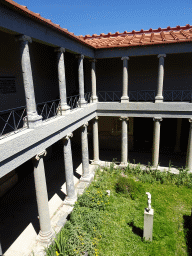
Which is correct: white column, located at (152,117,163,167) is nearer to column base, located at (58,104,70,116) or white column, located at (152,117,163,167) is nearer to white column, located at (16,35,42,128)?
column base, located at (58,104,70,116)

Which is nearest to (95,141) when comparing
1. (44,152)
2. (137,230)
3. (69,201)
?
(69,201)

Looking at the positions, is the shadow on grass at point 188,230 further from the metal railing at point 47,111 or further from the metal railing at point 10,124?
the metal railing at point 10,124

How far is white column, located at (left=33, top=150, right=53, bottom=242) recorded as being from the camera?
19.2ft

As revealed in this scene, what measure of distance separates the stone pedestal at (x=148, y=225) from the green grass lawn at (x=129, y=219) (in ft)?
0.74

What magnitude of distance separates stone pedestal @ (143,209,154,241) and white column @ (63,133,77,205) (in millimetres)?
3334

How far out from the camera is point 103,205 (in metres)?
8.05

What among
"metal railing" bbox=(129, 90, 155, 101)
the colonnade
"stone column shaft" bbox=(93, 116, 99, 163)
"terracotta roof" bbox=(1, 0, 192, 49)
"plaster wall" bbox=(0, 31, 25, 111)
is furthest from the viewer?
"metal railing" bbox=(129, 90, 155, 101)

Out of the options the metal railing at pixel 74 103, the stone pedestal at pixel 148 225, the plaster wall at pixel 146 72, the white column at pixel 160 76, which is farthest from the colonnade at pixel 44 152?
the stone pedestal at pixel 148 225

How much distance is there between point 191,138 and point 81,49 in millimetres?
7353

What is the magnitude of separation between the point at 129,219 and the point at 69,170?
126 inches

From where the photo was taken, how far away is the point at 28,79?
5234 millimetres

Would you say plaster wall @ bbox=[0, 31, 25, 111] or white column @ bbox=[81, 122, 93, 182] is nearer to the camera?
plaster wall @ bbox=[0, 31, 25, 111]

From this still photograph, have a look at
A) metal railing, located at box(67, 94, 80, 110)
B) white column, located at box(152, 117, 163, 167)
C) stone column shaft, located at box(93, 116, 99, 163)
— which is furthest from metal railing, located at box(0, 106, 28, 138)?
white column, located at box(152, 117, 163, 167)

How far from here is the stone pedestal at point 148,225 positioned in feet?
21.3
